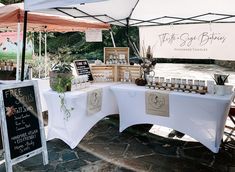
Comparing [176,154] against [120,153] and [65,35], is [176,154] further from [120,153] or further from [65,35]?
[65,35]

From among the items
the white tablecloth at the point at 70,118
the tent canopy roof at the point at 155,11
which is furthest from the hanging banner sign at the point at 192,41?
the white tablecloth at the point at 70,118

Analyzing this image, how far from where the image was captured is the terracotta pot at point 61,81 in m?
3.48

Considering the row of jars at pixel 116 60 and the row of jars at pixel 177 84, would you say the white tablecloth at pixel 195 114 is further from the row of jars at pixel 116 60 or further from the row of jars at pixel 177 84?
the row of jars at pixel 116 60

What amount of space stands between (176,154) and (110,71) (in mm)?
1726

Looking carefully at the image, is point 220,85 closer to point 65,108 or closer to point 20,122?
point 65,108

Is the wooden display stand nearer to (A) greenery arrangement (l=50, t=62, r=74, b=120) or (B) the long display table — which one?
(B) the long display table

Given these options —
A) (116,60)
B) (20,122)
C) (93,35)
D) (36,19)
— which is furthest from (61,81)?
→ (93,35)

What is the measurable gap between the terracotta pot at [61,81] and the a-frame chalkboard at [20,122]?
0.38m

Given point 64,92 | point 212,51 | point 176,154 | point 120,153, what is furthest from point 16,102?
point 212,51

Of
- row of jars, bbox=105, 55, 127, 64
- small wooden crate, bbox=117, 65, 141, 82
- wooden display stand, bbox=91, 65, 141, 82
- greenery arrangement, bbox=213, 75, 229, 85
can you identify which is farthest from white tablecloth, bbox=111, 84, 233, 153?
row of jars, bbox=105, 55, 127, 64

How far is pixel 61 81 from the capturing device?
11.5 ft

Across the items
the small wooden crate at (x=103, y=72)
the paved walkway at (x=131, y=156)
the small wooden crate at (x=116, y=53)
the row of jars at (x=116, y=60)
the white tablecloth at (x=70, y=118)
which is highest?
the small wooden crate at (x=116, y=53)

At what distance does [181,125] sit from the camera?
347 centimetres

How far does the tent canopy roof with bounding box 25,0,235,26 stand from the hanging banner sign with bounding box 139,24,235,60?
125 mm
